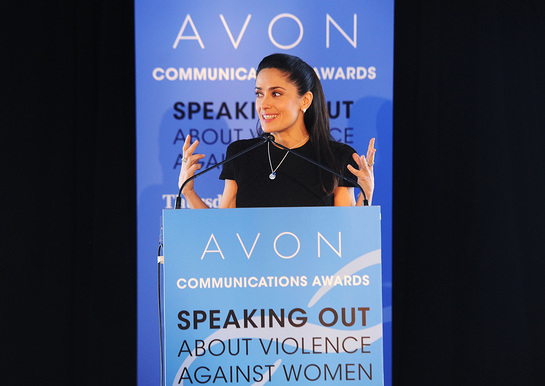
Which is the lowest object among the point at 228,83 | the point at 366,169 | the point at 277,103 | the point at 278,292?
the point at 278,292

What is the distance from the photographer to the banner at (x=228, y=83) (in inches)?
111

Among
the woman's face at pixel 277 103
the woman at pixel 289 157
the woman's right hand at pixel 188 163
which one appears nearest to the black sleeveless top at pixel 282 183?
the woman at pixel 289 157

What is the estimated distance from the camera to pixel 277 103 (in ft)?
9.23

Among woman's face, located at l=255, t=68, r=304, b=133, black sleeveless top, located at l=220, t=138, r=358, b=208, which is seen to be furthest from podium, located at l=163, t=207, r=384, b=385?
woman's face, located at l=255, t=68, r=304, b=133

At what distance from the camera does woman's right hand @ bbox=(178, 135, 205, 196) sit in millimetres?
2781

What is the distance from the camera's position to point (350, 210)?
164cm
